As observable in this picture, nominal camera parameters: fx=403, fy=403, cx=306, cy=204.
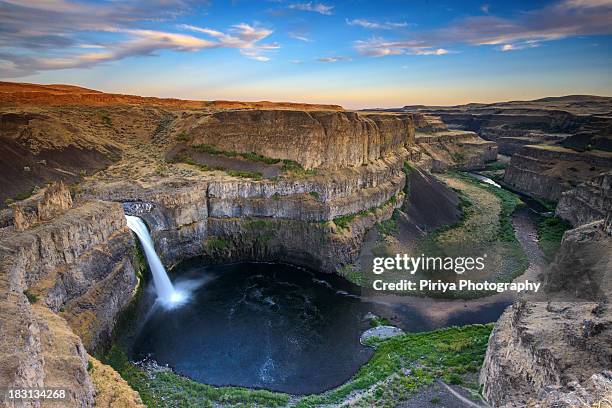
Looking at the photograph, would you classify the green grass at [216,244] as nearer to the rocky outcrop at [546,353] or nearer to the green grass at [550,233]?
the rocky outcrop at [546,353]

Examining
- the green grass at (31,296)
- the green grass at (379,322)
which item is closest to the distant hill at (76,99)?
the green grass at (31,296)

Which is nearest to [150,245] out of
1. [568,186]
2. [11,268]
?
[11,268]

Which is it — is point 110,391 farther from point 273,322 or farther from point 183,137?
point 183,137

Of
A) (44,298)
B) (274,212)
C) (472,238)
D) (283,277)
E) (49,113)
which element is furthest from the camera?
(49,113)

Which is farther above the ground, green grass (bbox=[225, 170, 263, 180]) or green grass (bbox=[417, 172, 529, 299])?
green grass (bbox=[225, 170, 263, 180])

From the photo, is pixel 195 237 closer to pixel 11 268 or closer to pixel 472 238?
pixel 11 268

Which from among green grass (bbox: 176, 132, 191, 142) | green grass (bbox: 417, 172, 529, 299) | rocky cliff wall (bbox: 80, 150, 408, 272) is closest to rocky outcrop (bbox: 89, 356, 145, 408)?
rocky cliff wall (bbox: 80, 150, 408, 272)

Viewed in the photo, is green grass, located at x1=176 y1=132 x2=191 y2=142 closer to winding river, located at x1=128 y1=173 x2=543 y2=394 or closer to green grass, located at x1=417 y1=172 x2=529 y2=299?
winding river, located at x1=128 y1=173 x2=543 y2=394

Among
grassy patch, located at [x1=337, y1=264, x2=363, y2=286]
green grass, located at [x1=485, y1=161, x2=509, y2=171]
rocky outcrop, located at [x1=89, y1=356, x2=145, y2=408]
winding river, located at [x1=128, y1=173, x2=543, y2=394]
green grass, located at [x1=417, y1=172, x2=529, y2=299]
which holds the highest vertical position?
green grass, located at [x1=485, y1=161, x2=509, y2=171]
